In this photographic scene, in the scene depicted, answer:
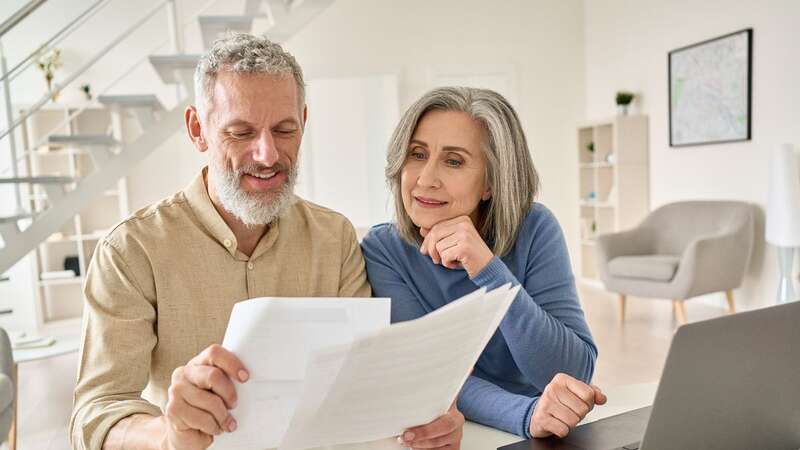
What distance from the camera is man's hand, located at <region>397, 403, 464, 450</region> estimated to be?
0.94 meters

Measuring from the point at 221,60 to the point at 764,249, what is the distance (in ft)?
15.1

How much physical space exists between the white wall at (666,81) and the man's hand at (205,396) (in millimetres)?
4203

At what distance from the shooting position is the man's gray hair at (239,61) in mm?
1239

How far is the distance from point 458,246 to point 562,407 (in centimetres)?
40

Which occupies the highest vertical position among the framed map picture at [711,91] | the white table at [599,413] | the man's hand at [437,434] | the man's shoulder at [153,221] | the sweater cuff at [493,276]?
the framed map picture at [711,91]

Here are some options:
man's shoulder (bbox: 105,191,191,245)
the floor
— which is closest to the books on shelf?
the floor

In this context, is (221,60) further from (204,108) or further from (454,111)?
(454,111)

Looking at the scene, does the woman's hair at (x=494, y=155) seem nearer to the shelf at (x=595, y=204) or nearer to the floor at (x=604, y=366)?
the floor at (x=604, y=366)

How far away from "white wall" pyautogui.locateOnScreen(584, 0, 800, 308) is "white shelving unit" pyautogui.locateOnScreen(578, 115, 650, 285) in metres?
0.13

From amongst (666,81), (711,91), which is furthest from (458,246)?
(666,81)

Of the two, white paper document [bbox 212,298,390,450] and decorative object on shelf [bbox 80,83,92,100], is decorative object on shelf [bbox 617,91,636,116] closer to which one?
decorative object on shelf [bbox 80,83,92,100]

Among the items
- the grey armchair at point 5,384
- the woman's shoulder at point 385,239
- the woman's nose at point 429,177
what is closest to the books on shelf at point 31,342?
the grey armchair at point 5,384

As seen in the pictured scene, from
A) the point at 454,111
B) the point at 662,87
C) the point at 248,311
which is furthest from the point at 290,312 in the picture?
the point at 662,87

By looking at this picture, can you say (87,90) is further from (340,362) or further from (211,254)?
(340,362)
